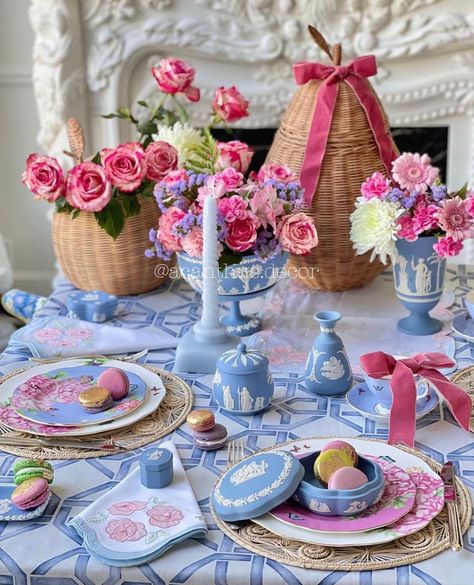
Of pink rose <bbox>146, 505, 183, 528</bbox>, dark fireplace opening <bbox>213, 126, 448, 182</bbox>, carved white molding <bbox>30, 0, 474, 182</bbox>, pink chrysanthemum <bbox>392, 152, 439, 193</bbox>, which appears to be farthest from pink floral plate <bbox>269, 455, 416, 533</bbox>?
dark fireplace opening <bbox>213, 126, 448, 182</bbox>

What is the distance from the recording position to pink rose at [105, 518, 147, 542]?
965 millimetres

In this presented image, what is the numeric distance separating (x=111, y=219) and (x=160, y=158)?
0.15 m

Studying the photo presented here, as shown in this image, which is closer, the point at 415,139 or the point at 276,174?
the point at 276,174

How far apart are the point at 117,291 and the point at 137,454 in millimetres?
637

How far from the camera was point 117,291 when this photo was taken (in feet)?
5.74

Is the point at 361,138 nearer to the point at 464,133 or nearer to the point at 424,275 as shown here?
the point at 424,275

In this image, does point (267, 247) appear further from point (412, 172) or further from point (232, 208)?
point (412, 172)

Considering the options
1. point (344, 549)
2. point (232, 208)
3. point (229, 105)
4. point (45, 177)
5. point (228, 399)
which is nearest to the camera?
point (344, 549)

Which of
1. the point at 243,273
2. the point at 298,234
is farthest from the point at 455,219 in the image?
the point at 243,273

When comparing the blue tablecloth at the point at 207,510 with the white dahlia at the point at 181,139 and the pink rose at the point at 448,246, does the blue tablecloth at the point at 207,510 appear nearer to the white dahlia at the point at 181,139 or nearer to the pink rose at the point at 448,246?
the pink rose at the point at 448,246

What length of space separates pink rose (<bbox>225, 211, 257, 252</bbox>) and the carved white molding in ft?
4.82

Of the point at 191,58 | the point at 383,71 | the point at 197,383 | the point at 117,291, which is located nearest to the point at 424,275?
the point at 197,383

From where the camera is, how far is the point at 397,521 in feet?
3.20

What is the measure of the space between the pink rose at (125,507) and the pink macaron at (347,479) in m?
0.23
